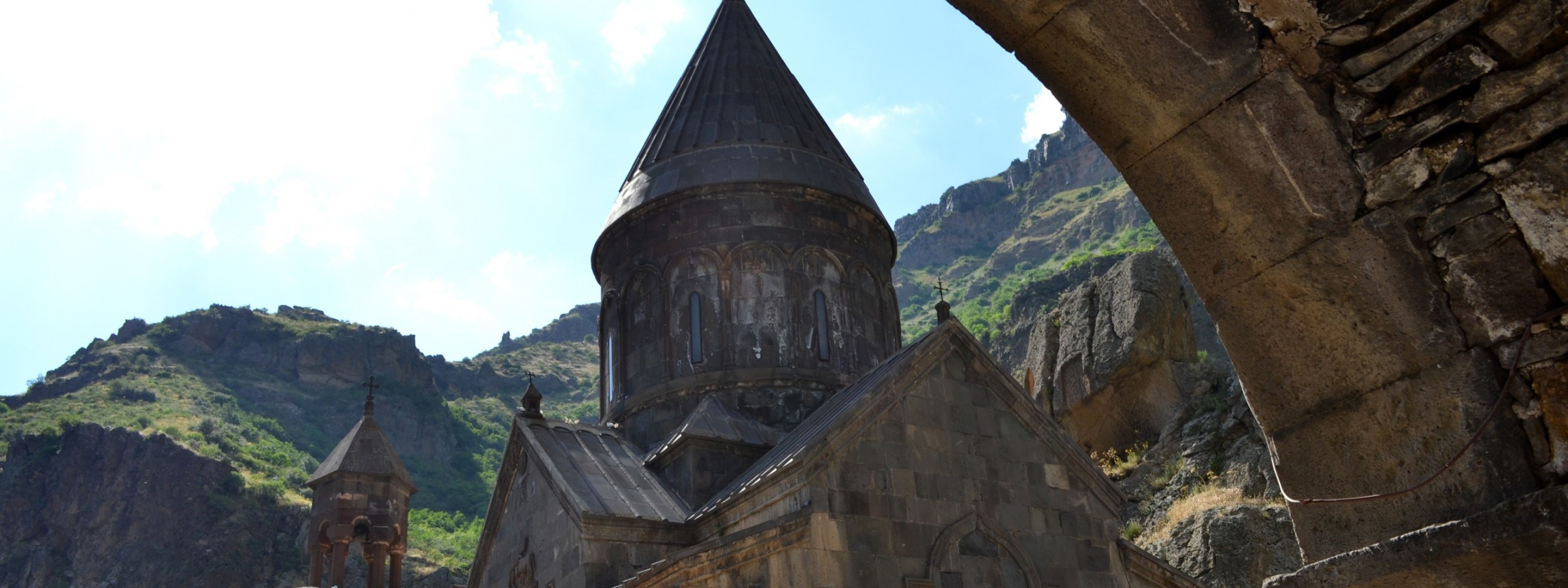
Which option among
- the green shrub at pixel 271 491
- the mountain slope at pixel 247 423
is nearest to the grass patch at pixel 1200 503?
the mountain slope at pixel 247 423

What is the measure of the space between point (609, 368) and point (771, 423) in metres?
2.25

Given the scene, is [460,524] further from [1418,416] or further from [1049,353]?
[1418,416]

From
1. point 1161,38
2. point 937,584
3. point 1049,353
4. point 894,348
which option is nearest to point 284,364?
point 1049,353

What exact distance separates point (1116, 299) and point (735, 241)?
9.44 metres

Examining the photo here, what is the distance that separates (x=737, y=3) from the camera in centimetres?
1400

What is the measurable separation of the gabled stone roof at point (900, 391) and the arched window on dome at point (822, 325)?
81.9 inches

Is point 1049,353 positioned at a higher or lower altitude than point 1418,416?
higher

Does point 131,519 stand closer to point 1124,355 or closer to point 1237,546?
point 1124,355

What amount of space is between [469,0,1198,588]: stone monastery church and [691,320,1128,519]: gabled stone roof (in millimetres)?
18

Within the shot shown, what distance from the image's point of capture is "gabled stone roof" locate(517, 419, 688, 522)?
7840 millimetres

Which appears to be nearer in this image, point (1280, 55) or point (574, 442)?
point (1280, 55)

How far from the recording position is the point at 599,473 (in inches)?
333

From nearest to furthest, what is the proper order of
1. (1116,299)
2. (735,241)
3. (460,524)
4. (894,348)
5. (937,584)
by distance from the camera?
(937,584)
(735,241)
(894,348)
(1116,299)
(460,524)

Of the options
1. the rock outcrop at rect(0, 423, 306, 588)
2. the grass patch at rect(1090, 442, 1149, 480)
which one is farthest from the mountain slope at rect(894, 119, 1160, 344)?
the grass patch at rect(1090, 442, 1149, 480)
